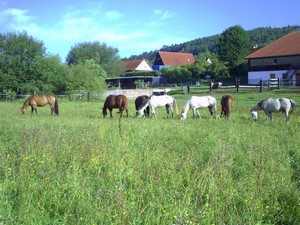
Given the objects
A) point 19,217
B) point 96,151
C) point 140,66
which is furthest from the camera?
point 140,66

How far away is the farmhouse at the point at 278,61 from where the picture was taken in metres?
49.8

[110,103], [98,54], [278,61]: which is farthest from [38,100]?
[98,54]

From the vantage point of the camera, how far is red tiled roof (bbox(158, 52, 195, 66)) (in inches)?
4469

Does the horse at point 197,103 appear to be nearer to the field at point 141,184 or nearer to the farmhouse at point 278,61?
the field at point 141,184

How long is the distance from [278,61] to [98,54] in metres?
59.2

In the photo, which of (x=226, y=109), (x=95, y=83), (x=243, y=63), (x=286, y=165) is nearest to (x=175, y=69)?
(x=243, y=63)

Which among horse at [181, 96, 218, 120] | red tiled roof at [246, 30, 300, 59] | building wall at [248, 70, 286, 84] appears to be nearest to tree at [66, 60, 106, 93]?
building wall at [248, 70, 286, 84]

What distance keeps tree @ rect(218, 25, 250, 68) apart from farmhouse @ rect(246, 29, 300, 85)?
1358 cm

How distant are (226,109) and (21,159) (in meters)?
11.5

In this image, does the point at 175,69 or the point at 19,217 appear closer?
the point at 19,217

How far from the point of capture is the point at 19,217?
4043mm

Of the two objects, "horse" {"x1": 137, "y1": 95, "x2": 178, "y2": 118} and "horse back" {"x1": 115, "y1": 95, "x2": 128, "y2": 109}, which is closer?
"horse" {"x1": 137, "y1": 95, "x2": 178, "y2": 118}

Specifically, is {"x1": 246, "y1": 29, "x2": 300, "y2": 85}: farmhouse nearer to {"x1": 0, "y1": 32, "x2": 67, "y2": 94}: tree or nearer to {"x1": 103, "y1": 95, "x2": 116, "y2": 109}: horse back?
{"x1": 0, "y1": 32, "x2": 67, "y2": 94}: tree

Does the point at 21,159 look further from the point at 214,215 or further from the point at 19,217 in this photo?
the point at 214,215
